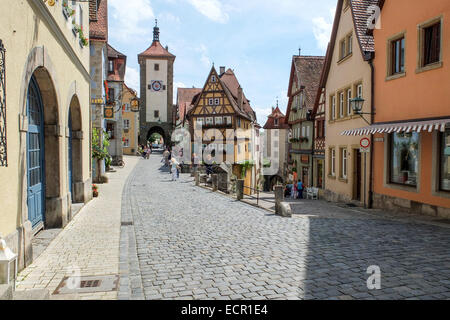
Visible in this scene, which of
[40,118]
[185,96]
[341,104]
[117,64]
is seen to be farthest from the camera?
[185,96]

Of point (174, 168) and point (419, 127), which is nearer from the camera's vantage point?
point (419, 127)

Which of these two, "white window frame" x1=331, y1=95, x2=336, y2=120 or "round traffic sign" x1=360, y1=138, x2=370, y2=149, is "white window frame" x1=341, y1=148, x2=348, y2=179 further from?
"round traffic sign" x1=360, y1=138, x2=370, y2=149

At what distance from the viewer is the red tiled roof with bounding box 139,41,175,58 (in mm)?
65688

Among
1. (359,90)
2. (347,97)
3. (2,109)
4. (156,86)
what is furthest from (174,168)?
(156,86)

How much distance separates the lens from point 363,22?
17438mm

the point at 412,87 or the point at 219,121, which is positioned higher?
the point at 219,121

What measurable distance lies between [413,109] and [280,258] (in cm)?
807

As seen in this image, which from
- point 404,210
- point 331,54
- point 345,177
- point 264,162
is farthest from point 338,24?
point 264,162

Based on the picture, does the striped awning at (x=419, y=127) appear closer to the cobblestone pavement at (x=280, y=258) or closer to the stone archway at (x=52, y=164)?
the cobblestone pavement at (x=280, y=258)

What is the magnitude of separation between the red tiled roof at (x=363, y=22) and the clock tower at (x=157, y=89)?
49780mm

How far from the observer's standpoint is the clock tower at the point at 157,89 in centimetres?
6556

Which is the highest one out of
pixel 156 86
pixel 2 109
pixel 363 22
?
pixel 156 86

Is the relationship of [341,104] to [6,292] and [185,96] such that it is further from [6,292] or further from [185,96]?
[185,96]

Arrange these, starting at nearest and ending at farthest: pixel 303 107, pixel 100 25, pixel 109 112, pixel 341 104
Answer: pixel 341 104
pixel 109 112
pixel 100 25
pixel 303 107
